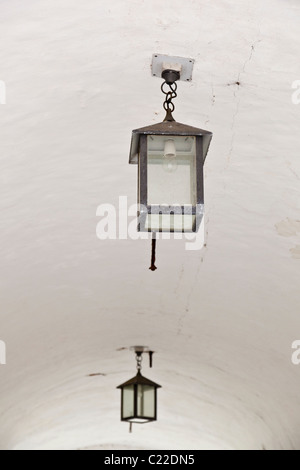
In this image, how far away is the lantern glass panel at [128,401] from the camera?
7.87 meters

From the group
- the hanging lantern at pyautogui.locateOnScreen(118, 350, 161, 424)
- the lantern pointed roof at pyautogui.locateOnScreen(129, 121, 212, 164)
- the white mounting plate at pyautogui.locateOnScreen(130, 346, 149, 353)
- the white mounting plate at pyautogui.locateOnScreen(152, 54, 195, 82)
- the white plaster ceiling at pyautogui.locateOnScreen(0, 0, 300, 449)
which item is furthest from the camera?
the white mounting plate at pyautogui.locateOnScreen(130, 346, 149, 353)

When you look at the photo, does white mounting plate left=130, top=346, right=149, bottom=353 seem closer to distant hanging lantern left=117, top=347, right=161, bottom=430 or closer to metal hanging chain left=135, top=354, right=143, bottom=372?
metal hanging chain left=135, top=354, right=143, bottom=372

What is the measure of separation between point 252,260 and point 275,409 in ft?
10.5

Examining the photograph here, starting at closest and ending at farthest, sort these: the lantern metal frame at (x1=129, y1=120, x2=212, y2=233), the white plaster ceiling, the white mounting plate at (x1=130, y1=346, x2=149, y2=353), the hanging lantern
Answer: the lantern metal frame at (x1=129, y1=120, x2=212, y2=233)
the white plaster ceiling
the hanging lantern
the white mounting plate at (x1=130, y1=346, x2=149, y2=353)

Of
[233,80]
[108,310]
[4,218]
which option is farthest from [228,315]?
[233,80]

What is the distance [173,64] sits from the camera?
4289 mm

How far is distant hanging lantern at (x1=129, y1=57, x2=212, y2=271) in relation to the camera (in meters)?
3.81

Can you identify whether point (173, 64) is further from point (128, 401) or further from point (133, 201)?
point (128, 401)

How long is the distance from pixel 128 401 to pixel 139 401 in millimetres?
189

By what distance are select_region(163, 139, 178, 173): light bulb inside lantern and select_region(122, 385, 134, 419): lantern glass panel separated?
4.46m

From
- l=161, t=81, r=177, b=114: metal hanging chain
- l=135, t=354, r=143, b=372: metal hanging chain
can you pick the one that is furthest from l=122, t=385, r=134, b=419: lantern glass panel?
l=161, t=81, r=177, b=114: metal hanging chain

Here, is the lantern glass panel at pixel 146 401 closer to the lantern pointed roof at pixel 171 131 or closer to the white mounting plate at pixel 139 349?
the white mounting plate at pixel 139 349

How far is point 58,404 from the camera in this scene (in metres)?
9.84

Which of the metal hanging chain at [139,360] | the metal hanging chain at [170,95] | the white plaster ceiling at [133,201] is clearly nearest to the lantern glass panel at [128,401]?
the metal hanging chain at [139,360]
